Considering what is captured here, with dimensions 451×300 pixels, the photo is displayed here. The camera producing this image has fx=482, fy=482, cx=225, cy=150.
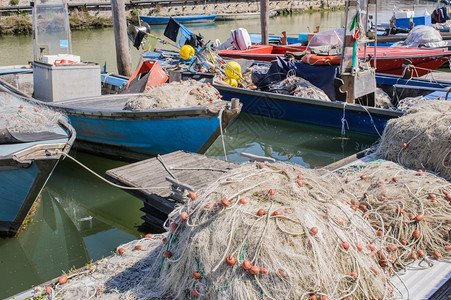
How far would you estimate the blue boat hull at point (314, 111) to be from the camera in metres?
9.09

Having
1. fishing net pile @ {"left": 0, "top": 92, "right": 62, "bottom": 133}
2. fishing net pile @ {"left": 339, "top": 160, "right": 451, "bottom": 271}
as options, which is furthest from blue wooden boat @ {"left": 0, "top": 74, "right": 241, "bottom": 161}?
fishing net pile @ {"left": 339, "top": 160, "right": 451, "bottom": 271}

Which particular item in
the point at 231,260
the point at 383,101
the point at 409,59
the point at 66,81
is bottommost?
the point at 231,260

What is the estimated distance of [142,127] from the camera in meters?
8.09

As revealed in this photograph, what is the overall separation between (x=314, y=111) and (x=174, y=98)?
3324 mm

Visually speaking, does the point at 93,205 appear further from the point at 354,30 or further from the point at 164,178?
the point at 354,30

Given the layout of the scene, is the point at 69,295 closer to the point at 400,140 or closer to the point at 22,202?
the point at 22,202

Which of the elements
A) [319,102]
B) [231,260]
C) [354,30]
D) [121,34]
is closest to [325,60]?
[319,102]

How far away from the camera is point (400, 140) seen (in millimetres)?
5680

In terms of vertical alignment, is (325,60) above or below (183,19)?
below

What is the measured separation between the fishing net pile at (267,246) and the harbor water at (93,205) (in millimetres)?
2795

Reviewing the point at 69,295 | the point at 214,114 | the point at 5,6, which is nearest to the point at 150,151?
the point at 214,114

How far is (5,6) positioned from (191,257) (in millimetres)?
34355

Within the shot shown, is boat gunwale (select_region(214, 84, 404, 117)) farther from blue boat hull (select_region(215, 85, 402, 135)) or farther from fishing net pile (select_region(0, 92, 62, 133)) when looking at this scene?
fishing net pile (select_region(0, 92, 62, 133))

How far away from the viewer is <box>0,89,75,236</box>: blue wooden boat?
5648 millimetres
